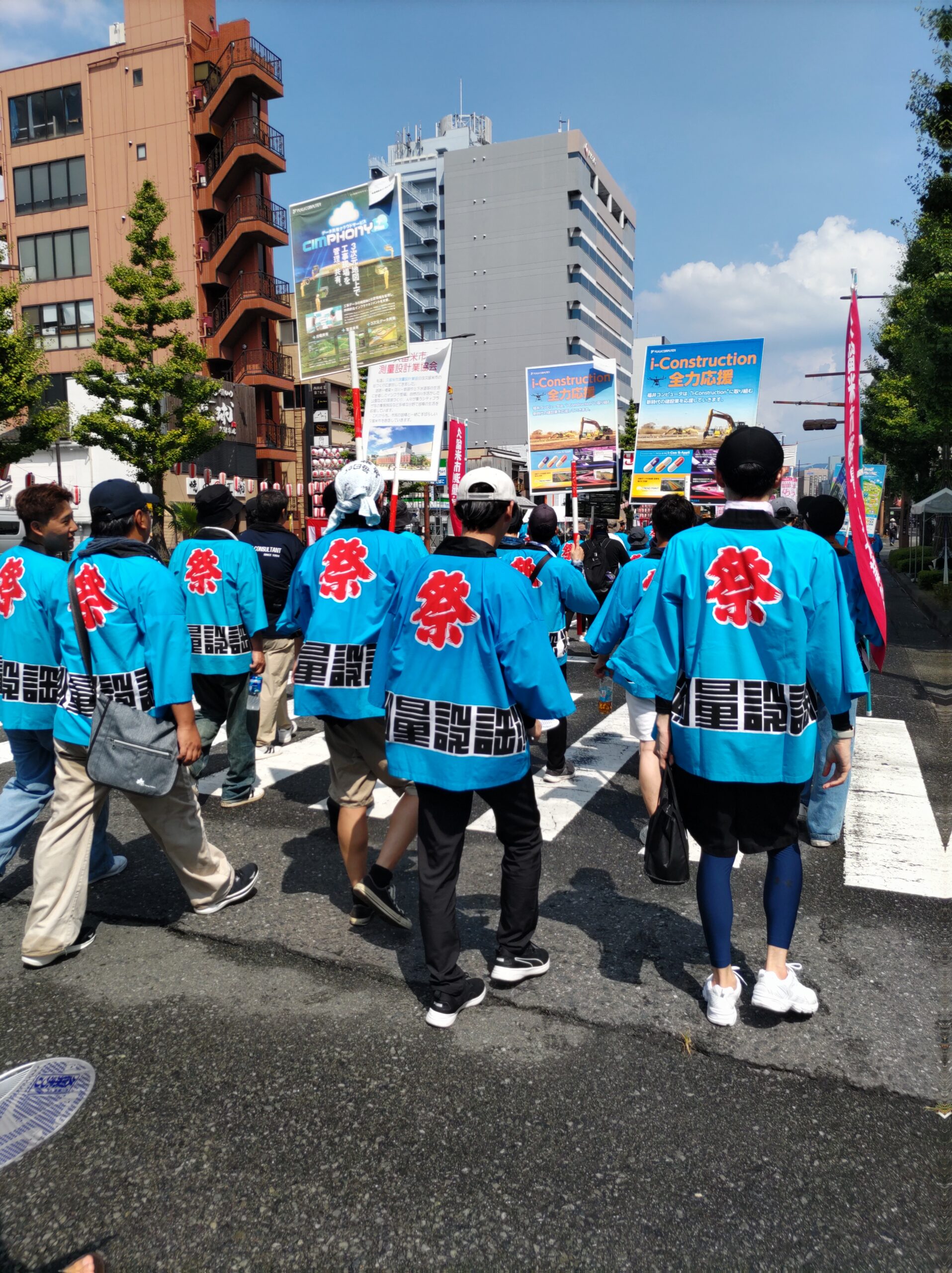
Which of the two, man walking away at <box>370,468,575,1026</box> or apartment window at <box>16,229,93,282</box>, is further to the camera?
apartment window at <box>16,229,93,282</box>

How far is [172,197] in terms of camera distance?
125ft

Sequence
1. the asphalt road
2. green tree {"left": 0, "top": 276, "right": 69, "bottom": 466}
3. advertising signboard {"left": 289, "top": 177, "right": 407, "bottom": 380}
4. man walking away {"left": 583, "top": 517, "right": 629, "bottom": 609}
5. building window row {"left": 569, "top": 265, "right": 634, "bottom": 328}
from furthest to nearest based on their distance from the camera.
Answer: building window row {"left": 569, "top": 265, "right": 634, "bottom": 328}
green tree {"left": 0, "top": 276, "right": 69, "bottom": 466}
man walking away {"left": 583, "top": 517, "right": 629, "bottom": 609}
advertising signboard {"left": 289, "top": 177, "right": 407, "bottom": 380}
the asphalt road

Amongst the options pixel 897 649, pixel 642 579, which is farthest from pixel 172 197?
pixel 642 579

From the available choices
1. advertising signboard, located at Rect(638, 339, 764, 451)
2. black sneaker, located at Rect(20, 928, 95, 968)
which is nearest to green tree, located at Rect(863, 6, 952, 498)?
advertising signboard, located at Rect(638, 339, 764, 451)

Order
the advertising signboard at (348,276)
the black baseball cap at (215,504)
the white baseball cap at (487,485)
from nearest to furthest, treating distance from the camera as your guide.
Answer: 1. the white baseball cap at (487,485)
2. the black baseball cap at (215,504)
3. the advertising signboard at (348,276)

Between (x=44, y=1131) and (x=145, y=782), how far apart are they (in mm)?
1764

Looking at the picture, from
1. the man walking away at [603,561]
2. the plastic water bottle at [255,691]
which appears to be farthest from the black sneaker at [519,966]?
the man walking away at [603,561]

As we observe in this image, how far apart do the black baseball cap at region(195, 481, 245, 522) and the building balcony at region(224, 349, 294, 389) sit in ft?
110

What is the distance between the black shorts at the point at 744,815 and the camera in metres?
3.05

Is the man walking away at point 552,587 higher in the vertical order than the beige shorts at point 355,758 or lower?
higher

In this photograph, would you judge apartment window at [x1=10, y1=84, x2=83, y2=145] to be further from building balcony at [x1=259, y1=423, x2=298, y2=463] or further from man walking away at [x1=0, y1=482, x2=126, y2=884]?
man walking away at [x1=0, y1=482, x2=126, y2=884]

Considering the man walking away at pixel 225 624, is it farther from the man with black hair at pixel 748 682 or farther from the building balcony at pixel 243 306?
the building balcony at pixel 243 306

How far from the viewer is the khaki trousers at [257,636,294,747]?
7340 mm

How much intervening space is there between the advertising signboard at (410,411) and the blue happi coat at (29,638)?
4.83 metres
